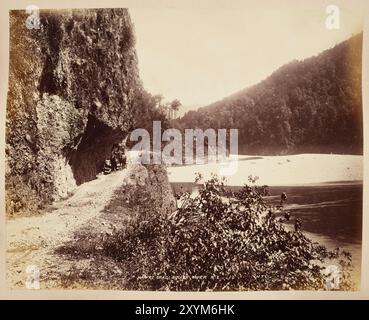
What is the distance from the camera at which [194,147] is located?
3.82 metres

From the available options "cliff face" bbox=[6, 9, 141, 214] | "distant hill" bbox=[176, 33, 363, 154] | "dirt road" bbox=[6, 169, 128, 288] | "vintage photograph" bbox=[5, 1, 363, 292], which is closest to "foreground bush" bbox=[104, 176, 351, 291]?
"vintage photograph" bbox=[5, 1, 363, 292]

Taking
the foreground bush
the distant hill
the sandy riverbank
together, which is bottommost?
the foreground bush

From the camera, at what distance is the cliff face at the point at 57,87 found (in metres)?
3.76

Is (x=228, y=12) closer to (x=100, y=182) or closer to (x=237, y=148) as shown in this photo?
(x=237, y=148)

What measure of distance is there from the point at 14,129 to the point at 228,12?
1736 millimetres

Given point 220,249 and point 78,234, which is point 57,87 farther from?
point 220,249

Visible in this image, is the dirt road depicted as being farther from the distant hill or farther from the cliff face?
the distant hill

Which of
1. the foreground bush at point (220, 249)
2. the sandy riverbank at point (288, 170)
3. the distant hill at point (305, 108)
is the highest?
the distant hill at point (305, 108)

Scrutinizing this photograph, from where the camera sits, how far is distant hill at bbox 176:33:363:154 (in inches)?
148

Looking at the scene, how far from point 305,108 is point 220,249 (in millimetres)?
1187

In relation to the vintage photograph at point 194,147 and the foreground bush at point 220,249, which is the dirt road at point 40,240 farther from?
the foreground bush at point 220,249

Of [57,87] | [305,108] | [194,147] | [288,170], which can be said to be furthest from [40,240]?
[305,108]

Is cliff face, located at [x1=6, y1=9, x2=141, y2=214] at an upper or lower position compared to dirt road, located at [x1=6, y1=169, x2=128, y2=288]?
upper

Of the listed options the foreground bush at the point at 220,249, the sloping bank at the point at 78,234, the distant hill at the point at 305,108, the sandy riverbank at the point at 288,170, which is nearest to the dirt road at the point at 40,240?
the sloping bank at the point at 78,234
